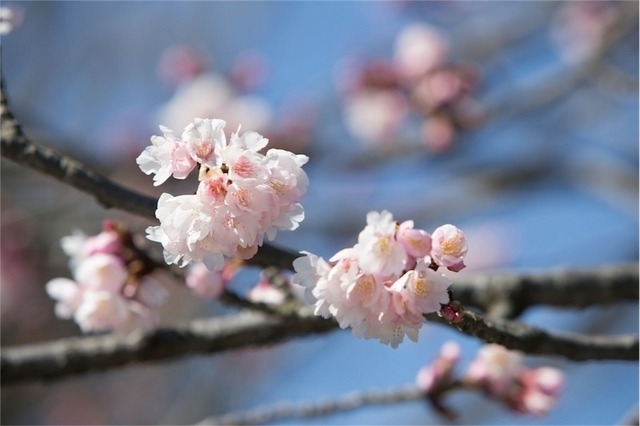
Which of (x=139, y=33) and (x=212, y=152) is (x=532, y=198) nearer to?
(x=212, y=152)

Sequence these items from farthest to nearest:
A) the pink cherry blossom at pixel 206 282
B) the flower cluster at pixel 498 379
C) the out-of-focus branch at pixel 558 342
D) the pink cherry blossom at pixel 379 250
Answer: the flower cluster at pixel 498 379 < the pink cherry blossom at pixel 206 282 < the out-of-focus branch at pixel 558 342 < the pink cherry blossom at pixel 379 250

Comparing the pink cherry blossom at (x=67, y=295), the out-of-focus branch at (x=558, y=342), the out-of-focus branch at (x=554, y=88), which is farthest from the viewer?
the out-of-focus branch at (x=554, y=88)

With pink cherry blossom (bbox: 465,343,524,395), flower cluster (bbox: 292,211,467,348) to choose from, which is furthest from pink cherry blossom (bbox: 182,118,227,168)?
pink cherry blossom (bbox: 465,343,524,395)

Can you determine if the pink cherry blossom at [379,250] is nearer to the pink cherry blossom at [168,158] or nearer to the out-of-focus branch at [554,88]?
the pink cherry blossom at [168,158]

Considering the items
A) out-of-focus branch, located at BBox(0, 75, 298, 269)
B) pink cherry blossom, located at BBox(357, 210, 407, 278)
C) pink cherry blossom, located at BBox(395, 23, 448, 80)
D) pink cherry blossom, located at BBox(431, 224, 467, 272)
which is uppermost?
pink cherry blossom, located at BBox(395, 23, 448, 80)

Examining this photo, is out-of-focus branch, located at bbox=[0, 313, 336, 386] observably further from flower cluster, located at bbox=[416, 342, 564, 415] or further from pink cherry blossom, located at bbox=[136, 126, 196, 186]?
pink cherry blossom, located at bbox=[136, 126, 196, 186]

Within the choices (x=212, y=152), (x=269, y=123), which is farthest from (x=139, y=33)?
(x=212, y=152)

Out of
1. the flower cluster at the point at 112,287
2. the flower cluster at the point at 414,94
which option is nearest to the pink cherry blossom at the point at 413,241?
the flower cluster at the point at 112,287
